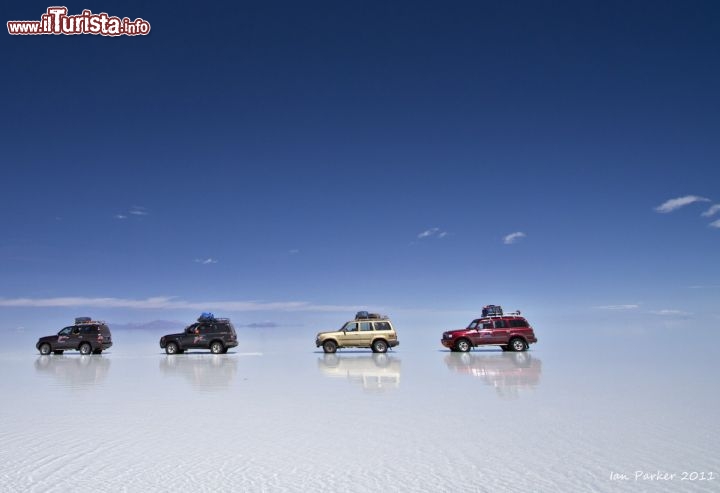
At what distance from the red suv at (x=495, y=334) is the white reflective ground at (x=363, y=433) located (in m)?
13.0

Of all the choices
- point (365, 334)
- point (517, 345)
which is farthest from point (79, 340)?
point (517, 345)

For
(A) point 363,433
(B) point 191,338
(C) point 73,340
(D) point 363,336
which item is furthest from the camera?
(C) point 73,340

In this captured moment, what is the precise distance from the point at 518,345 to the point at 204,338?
19.0 metres

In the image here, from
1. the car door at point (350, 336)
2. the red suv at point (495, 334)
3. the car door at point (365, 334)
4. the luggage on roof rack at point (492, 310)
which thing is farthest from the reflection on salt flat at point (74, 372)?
the luggage on roof rack at point (492, 310)

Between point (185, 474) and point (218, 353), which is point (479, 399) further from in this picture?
point (218, 353)

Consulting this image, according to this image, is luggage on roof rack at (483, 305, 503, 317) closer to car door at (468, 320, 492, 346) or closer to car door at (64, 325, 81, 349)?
car door at (468, 320, 492, 346)

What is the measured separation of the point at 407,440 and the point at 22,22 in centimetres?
2689

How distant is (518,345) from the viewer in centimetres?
2947

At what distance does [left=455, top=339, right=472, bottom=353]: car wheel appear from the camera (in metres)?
29.6

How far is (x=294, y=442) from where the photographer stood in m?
8.20

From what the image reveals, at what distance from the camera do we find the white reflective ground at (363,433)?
6418 mm

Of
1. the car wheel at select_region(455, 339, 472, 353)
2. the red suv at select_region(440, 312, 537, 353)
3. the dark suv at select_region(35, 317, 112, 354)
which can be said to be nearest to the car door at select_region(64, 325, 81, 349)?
the dark suv at select_region(35, 317, 112, 354)

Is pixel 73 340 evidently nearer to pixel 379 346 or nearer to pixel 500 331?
pixel 379 346

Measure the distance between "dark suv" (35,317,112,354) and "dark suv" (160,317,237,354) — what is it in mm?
4646
